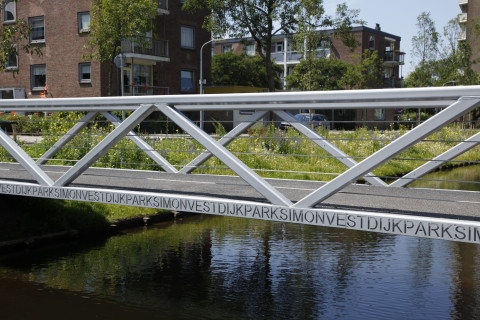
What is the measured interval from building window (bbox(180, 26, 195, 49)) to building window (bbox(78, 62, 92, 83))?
736cm

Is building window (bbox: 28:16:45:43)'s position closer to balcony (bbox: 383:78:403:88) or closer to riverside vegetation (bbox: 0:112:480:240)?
riverside vegetation (bbox: 0:112:480:240)

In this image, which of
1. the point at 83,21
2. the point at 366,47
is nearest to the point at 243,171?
the point at 83,21

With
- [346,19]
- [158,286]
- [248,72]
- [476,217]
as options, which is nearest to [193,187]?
[158,286]

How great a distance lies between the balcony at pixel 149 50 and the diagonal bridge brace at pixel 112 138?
28.9 meters

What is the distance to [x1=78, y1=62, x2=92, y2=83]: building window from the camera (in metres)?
35.9

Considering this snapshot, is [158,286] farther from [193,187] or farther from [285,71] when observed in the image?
[285,71]

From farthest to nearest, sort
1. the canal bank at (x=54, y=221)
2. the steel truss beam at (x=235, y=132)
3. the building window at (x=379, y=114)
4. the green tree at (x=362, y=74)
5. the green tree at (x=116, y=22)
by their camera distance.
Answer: the building window at (x=379, y=114), the green tree at (x=362, y=74), the green tree at (x=116, y=22), the canal bank at (x=54, y=221), the steel truss beam at (x=235, y=132)

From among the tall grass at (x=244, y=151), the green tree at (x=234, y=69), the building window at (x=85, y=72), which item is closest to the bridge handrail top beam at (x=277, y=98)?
the tall grass at (x=244, y=151)

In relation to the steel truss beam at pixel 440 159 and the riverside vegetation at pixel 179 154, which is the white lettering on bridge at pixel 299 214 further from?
the steel truss beam at pixel 440 159

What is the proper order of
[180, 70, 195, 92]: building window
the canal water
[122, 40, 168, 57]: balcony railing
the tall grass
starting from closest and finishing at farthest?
the canal water → the tall grass → [122, 40, 168, 57]: balcony railing → [180, 70, 195, 92]: building window

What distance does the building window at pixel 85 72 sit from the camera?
35875 millimetres

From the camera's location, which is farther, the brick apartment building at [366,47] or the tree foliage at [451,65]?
the brick apartment building at [366,47]

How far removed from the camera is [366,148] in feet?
70.6

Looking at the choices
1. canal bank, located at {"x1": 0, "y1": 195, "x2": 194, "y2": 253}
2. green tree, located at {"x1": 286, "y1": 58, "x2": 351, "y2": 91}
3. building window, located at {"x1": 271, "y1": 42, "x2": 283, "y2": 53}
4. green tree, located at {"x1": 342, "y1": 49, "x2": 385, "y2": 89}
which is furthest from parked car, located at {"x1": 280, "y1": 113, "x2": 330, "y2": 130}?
building window, located at {"x1": 271, "y1": 42, "x2": 283, "y2": 53}
